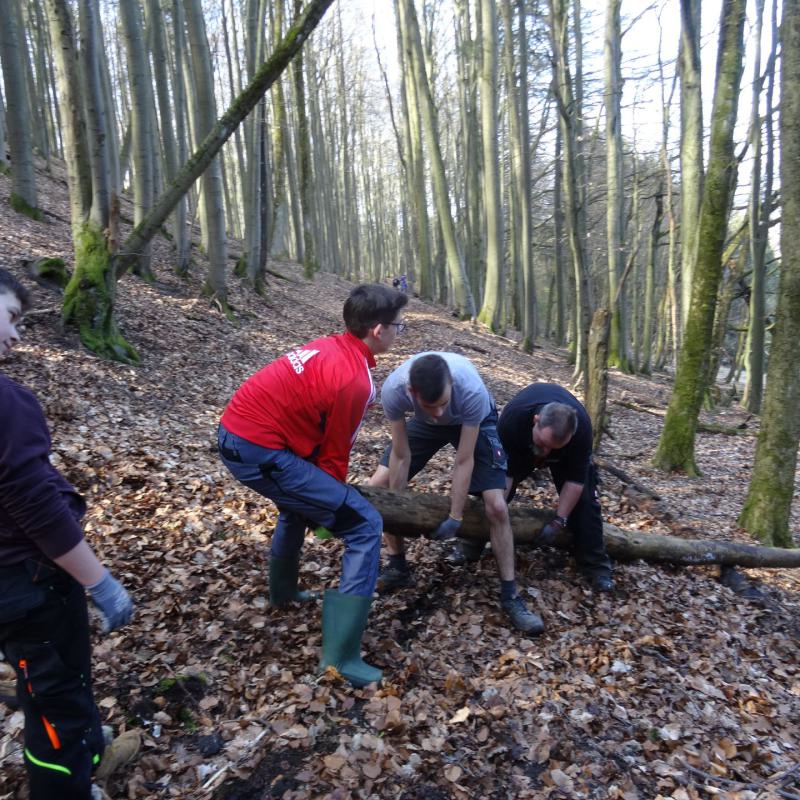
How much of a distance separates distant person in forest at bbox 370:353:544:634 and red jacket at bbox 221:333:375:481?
1.86 feet

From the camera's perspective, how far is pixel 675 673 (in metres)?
3.99

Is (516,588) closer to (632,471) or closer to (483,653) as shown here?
(483,653)

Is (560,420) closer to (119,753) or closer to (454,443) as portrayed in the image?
(454,443)

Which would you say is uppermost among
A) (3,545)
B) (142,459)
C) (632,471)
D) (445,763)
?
(3,545)

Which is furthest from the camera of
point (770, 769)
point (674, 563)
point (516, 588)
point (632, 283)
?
point (632, 283)

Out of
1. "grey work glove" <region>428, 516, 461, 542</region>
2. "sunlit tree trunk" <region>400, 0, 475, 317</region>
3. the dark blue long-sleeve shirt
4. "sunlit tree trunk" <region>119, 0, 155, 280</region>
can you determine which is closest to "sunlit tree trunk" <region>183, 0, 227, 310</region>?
"sunlit tree trunk" <region>119, 0, 155, 280</region>

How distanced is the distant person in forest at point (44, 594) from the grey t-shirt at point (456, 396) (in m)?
2.12

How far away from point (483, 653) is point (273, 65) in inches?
A: 238

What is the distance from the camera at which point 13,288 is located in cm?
211

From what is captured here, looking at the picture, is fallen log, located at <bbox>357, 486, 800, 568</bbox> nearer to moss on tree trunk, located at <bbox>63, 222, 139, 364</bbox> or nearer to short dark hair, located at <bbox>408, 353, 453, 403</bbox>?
short dark hair, located at <bbox>408, 353, 453, 403</bbox>

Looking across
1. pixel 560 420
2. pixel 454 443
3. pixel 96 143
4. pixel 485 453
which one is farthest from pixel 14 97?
pixel 560 420

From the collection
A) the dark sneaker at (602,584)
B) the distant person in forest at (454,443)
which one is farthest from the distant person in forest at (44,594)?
the dark sneaker at (602,584)

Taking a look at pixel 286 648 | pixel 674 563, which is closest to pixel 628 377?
pixel 674 563

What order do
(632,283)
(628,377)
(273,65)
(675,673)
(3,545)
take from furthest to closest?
(632,283), (628,377), (273,65), (675,673), (3,545)
